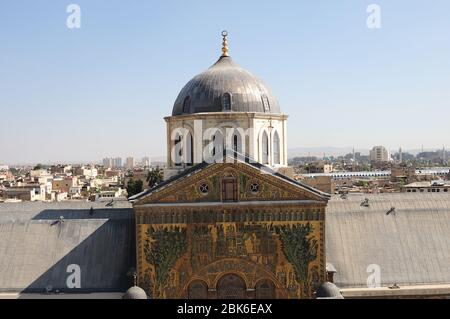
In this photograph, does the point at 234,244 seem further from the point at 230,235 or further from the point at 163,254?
the point at 163,254

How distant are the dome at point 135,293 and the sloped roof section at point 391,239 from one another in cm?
789

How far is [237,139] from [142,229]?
23.7ft

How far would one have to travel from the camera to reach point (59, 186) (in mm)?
111562

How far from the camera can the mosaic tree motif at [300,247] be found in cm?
2431

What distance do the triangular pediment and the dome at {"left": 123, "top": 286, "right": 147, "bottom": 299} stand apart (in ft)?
10.7

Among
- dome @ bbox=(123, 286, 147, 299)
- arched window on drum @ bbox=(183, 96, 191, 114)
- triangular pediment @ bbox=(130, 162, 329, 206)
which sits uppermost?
arched window on drum @ bbox=(183, 96, 191, 114)

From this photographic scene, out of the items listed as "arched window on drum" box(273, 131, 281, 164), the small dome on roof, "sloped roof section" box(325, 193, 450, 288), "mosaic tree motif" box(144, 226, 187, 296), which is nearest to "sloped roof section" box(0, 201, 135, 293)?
"mosaic tree motif" box(144, 226, 187, 296)

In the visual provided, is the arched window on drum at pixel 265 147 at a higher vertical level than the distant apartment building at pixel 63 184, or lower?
higher

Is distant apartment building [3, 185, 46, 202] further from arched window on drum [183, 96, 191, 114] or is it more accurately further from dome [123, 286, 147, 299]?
dome [123, 286, 147, 299]

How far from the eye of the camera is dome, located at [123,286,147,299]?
73.4ft

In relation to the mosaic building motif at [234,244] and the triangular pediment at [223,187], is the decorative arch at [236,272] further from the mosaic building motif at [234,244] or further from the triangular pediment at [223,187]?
the triangular pediment at [223,187]

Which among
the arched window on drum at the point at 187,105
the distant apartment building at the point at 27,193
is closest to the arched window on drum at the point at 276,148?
the arched window on drum at the point at 187,105

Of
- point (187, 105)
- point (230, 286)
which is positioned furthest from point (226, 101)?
point (230, 286)

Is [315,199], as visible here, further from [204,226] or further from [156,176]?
[156,176]
